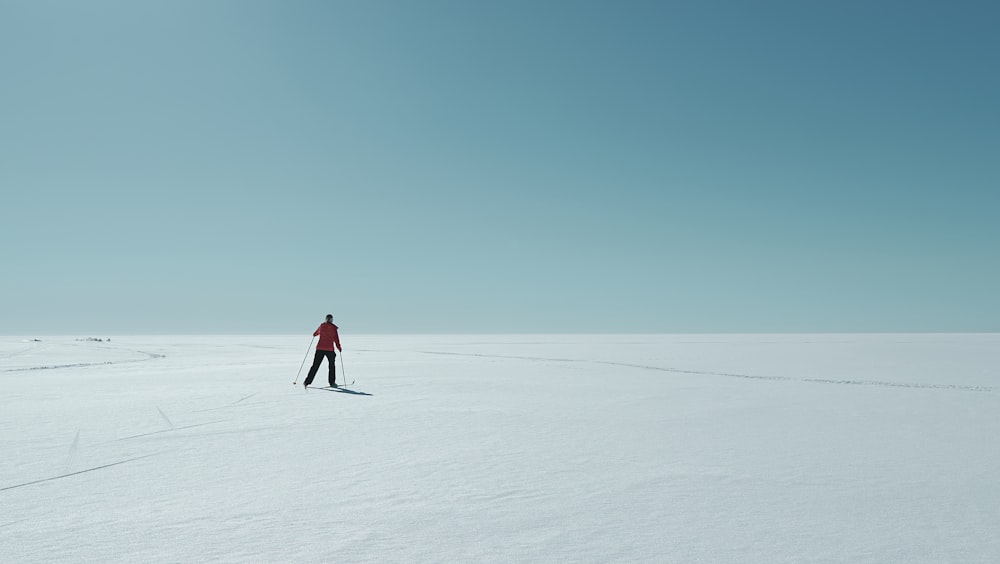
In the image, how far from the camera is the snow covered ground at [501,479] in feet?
13.1

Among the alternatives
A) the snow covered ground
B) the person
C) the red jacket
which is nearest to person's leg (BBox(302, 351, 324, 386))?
the person

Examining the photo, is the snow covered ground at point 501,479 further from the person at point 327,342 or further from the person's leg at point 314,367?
the person at point 327,342

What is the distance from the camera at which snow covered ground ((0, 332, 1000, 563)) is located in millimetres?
3994

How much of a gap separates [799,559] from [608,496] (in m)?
1.64

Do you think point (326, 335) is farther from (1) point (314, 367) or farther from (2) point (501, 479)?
(2) point (501, 479)

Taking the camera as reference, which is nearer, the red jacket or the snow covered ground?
the snow covered ground

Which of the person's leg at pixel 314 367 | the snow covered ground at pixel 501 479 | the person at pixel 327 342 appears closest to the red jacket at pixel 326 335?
the person at pixel 327 342

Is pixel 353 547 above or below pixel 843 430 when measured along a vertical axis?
below

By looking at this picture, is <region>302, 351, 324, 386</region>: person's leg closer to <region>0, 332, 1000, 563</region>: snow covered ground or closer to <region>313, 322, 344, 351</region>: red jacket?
<region>313, 322, 344, 351</region>: red jacket

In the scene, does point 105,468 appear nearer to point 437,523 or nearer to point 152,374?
point 437,523

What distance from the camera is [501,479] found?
567cm

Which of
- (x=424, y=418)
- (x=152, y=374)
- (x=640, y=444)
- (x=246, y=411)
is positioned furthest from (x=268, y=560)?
(x=152, y=374)

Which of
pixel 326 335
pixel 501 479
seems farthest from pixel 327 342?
pixel 501 479

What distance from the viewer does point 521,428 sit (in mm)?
8438
